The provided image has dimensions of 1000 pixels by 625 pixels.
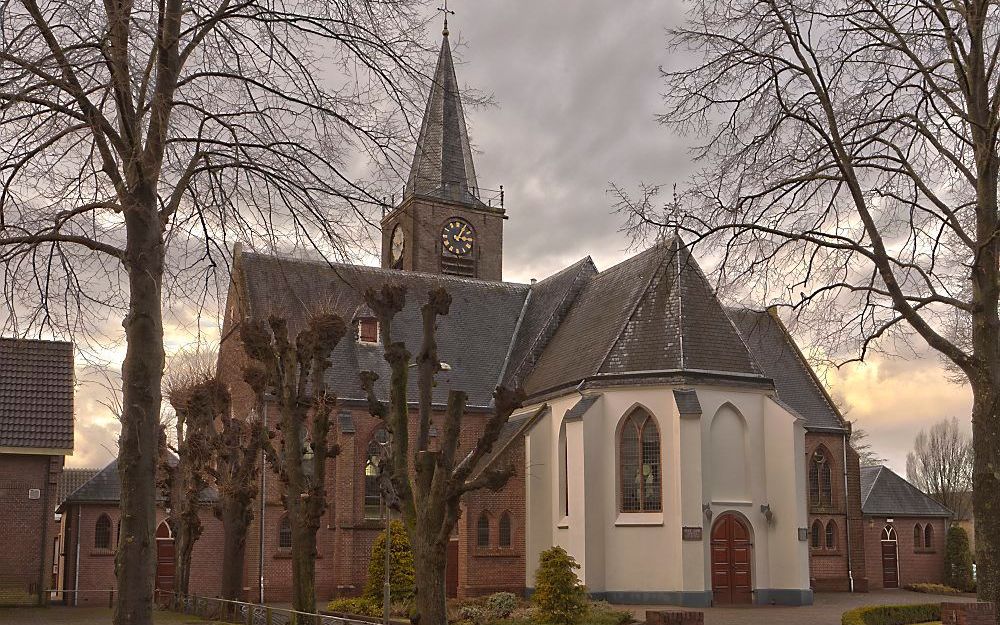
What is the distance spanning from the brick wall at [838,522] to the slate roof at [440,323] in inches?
491

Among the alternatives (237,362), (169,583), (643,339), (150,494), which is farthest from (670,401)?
(150,494)

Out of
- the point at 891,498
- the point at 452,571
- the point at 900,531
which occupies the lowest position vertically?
the point at 452,571

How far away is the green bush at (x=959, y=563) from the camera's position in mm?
39750

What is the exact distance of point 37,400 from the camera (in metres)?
30.1

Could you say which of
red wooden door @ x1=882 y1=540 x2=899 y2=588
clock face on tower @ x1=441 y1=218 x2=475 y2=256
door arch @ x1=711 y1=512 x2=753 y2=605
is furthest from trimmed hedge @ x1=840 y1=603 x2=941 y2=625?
clock face on tower @ x1=441 y1=218 x2=475 y2=256

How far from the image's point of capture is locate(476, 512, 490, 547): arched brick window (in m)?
32.7

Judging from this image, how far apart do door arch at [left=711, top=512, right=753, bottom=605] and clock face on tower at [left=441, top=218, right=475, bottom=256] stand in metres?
19.6

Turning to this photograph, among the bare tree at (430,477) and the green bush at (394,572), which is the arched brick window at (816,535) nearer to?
the green bush at (394,572)

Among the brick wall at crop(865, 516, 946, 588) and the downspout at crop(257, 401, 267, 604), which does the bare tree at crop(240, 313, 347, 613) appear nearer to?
the downspout at crop(257, 401, 267, 604)

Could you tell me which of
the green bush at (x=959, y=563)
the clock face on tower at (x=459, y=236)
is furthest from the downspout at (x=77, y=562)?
the green bush at (x=959, y=563)

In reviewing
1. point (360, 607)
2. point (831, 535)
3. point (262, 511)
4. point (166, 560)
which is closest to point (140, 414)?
point (360, 607)

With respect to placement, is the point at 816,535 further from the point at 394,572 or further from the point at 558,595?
the point at 558,595

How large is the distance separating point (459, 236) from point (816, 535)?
1979cm

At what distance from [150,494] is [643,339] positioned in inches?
927
